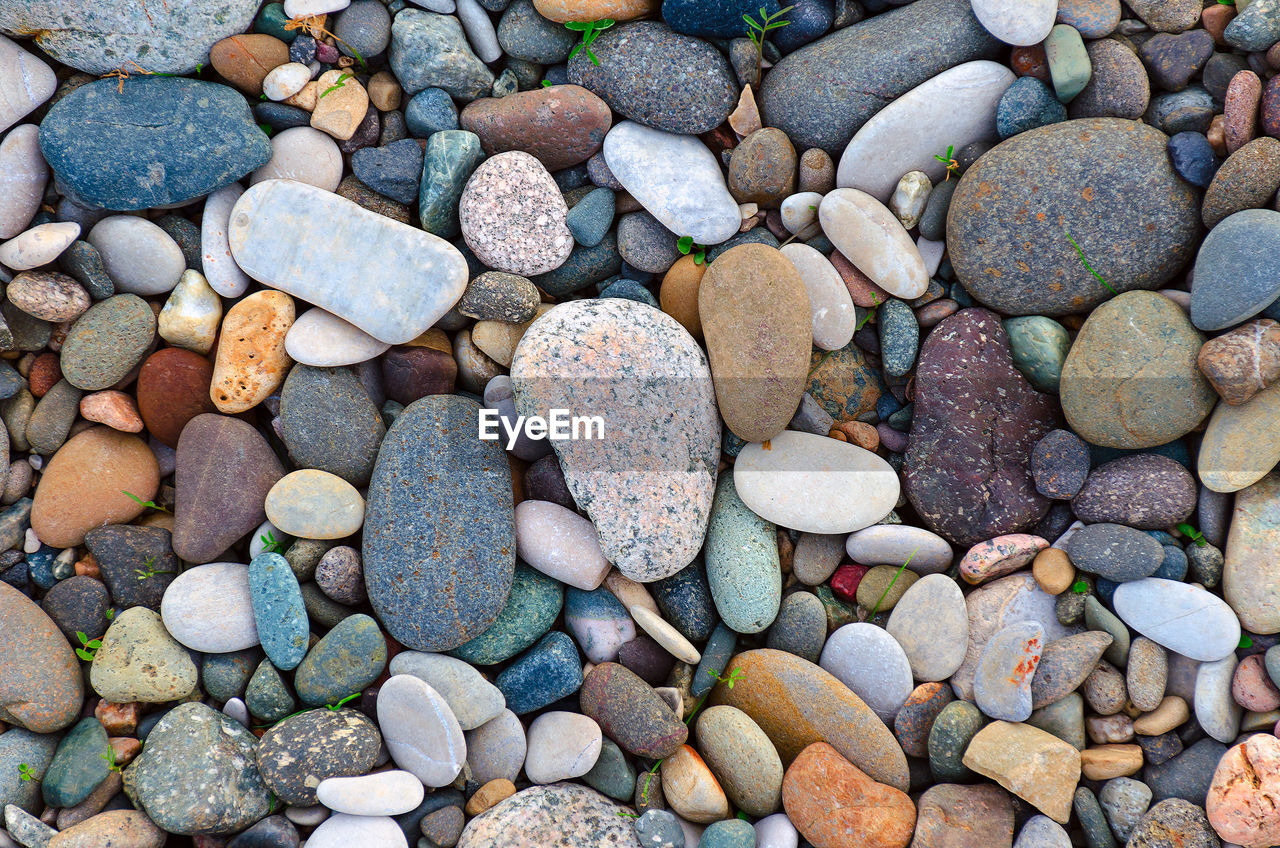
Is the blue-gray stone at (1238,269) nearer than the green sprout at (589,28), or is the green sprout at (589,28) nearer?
the blue-gray stone at (1238,269)

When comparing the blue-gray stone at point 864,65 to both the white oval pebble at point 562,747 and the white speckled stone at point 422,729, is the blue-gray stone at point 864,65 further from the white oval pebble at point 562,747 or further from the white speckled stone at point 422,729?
the white speckled stone at point 422,729

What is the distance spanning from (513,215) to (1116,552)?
2.10 meters

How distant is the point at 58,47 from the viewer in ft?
7.48

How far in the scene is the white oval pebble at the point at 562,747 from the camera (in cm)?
224

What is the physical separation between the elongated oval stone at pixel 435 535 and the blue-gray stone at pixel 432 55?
1051 mm

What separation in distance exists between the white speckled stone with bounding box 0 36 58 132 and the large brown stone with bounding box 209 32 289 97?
0.48 meters

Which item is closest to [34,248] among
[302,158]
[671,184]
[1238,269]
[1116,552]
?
[302,158]

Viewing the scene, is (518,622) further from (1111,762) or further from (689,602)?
(1111,762)

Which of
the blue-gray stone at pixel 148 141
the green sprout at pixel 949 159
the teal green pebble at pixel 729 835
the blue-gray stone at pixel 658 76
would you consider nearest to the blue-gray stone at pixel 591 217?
the blue-gray stone at pixel 658 76

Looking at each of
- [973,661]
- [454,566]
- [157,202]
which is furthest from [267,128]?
[973,661]

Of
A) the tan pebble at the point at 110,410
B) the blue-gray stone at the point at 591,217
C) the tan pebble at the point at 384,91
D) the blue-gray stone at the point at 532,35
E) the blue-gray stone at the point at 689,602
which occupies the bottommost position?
the blue-gray stone at the point at 689,602

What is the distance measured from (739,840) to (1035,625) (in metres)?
1.06

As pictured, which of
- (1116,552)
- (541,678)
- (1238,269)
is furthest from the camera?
(541,678)

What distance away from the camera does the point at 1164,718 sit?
86.1 inches
